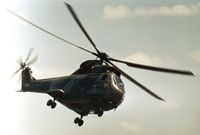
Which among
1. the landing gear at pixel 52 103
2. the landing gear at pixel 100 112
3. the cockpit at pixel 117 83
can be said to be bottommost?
the landing gear at pixel 52 103

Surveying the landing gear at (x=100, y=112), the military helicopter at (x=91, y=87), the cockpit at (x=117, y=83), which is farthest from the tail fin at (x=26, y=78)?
the cockpit at (x=117, y=83)

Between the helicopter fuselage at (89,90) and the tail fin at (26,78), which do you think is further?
the tail fin at (26,78)

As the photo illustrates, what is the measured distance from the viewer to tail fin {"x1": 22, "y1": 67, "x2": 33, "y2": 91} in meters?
24.3

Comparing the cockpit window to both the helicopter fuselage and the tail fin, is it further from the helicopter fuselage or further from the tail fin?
the tail fin

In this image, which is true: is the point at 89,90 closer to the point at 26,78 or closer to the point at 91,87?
the point at 91,87

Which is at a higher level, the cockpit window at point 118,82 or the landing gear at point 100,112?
the cockpit window at point 118,82

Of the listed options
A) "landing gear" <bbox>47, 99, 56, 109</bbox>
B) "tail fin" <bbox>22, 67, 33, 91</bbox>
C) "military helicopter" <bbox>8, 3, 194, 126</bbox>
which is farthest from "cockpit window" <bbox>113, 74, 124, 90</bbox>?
"tail fin" <bbox>22, 67, 33, 91</bbox>

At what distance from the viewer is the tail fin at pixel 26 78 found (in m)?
24.3

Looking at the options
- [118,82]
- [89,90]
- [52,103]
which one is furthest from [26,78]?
[118,82]

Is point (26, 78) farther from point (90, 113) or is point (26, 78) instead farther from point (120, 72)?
point (120, 72)

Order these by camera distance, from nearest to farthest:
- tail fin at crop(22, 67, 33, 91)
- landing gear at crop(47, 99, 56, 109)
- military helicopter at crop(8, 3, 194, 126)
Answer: military helicopter at crop(8, 3, 194, 126) < landing gear at crop(47, 99, 56, 109) < tail fin at crop(22, 67, 33, 91)

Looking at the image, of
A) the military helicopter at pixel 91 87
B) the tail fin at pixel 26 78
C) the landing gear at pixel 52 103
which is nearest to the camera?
the military helicopter at pixel 91 87

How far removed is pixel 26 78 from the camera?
25188mm

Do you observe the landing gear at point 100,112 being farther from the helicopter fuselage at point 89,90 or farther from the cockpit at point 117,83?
the cockpit at point 117,83
